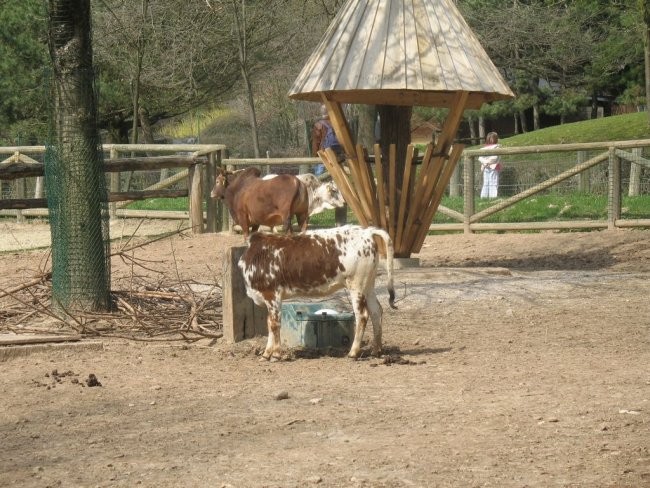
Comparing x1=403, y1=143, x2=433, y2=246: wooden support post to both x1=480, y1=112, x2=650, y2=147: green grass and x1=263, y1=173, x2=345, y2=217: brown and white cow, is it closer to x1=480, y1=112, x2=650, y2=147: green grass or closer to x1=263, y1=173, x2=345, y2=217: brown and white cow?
x1=263, y1=173, x2=345, y2=217: brown and white cow

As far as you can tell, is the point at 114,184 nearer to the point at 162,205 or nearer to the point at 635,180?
the point at 162,205

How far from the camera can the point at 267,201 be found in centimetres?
1466

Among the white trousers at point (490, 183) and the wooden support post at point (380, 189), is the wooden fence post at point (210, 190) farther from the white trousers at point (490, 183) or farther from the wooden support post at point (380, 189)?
the wooden support post at point (380, 189)

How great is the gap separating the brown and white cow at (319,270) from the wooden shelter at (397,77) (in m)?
4.02

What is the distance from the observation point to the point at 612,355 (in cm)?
849

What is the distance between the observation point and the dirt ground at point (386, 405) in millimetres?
5527

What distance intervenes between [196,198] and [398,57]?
6.91m

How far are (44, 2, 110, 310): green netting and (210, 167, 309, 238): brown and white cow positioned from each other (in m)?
4.32

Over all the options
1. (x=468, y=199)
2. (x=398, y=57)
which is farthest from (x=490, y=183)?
(x=398, y=57)

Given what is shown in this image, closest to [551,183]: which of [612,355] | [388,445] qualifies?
[612,355]

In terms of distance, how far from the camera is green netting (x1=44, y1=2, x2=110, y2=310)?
10.2m

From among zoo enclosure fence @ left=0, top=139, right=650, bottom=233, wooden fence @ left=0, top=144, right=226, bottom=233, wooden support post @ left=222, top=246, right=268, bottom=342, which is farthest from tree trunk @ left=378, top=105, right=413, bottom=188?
wooden support post @ left=222, top=246, right=268, bottom=342

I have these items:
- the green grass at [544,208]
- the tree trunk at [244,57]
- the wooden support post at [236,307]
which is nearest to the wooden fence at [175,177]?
the green grass at [544,208]

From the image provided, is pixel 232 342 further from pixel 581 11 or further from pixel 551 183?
pixel 581 11
